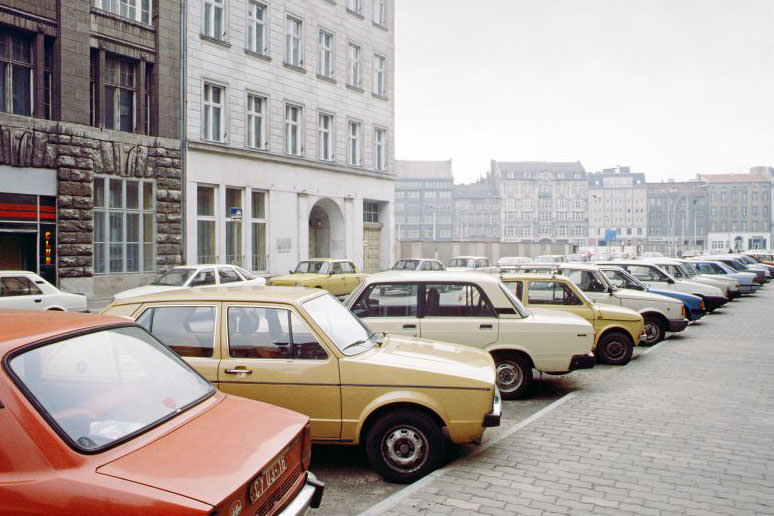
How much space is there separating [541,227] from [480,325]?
13475 cm

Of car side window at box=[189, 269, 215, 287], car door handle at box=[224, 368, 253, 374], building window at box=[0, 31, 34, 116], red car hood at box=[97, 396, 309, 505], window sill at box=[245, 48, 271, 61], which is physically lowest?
car door handle at box=[224, 368, 253, 374]

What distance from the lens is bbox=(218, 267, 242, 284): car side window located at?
61.5 feet

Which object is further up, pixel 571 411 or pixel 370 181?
pixel 370 181

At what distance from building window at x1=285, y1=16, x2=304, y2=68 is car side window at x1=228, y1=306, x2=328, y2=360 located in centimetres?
2517

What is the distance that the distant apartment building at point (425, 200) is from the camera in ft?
460

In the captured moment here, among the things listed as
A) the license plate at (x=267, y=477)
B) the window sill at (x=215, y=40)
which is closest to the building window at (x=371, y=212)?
the window sill at (x=215, y=40)

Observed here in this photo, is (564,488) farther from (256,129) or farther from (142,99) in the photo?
(256,129)

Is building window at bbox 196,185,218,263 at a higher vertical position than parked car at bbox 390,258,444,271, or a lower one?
higher

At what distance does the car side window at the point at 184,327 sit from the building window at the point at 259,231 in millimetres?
22305

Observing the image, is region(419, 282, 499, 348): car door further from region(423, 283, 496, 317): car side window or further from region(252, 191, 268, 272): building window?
region(252, 191, 268, 272): building window

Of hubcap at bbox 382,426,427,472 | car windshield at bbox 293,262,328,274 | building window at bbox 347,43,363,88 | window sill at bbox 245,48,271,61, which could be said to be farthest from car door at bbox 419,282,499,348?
building window at bbox 347,43,363,88

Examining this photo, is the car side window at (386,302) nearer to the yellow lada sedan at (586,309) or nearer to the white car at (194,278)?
the yellow lada sedan at (586,309)

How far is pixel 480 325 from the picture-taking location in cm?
858

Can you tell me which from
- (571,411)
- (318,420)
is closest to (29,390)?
(318,420)
